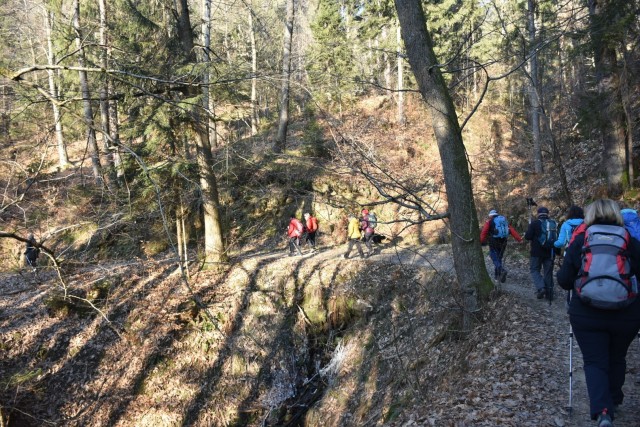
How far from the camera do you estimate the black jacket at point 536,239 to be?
28.5 feet

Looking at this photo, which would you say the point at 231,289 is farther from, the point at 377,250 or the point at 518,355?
the point at 518,355

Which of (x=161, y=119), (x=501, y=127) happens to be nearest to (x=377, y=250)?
Result: (x=161, y=119)

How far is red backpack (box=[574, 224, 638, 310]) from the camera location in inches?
137

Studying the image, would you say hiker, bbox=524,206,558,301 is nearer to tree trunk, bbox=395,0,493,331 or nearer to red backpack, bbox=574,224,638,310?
tree trunk, bbox=395,0,493,331

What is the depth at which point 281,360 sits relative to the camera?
457 inches

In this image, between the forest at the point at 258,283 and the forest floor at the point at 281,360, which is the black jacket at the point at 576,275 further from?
the forest at the point at 258,283

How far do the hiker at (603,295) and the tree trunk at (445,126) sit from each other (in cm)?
248

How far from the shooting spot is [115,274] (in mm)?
12836

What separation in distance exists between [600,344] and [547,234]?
17.8 ft

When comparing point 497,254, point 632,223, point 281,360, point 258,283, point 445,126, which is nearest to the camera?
point 632,223

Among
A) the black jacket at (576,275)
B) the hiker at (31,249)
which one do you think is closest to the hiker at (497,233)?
the black jacket at (576,275)

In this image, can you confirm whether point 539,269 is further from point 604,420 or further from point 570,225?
point 604,420

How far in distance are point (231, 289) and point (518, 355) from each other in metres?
8.88

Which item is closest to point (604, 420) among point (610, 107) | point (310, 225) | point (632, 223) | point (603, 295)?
point (603, 295)
